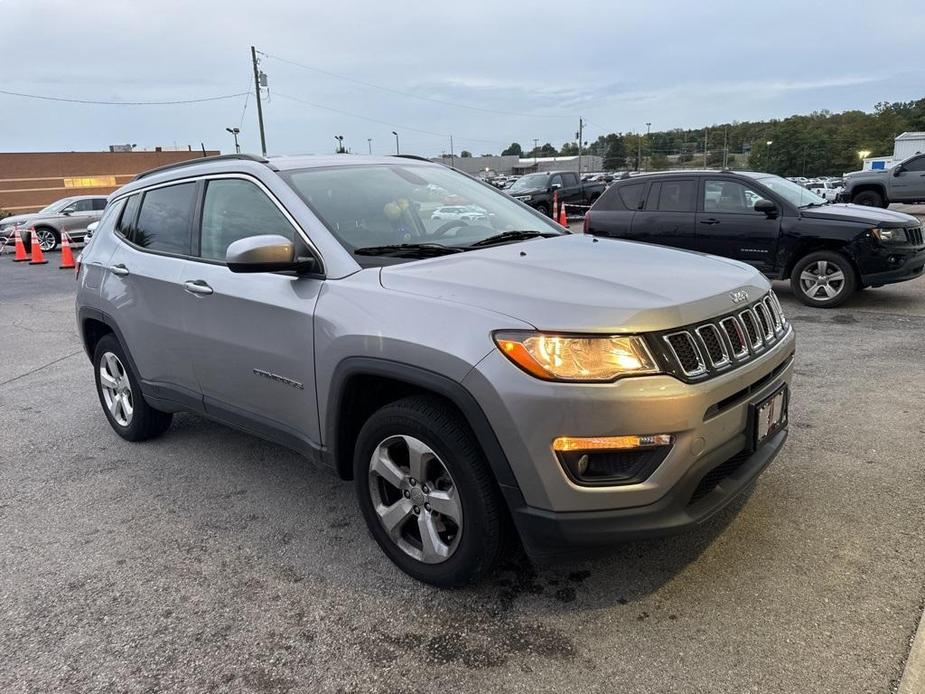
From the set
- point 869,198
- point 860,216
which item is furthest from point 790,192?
point 869,198

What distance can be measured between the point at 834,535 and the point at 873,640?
0.75m

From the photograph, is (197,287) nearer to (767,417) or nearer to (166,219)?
(166,219)

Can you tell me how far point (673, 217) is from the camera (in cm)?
905

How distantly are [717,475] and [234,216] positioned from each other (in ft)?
8.66

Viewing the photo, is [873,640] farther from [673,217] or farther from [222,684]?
[673,217]

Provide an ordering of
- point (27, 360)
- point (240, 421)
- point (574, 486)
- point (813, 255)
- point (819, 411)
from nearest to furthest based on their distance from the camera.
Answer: point (574, 486) → point (240, 421) → point (819, 411) → point (27, 360) → point (813, 255)

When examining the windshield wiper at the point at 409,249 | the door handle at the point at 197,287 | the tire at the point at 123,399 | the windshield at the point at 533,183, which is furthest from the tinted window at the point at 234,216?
the windshield at the point at 533,183

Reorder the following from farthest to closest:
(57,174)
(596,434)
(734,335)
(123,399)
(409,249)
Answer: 1. (57,174)
2. (123,399)
3. (409,249)
4. (734,335)
5. (596,434)

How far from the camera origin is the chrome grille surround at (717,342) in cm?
234

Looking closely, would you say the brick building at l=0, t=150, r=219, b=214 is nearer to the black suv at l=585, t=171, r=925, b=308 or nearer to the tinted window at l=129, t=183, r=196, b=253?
the black suv at l=585, t=171, r=925, b=308

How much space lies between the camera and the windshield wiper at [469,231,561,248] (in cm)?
339

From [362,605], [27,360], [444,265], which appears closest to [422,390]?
[444,265]

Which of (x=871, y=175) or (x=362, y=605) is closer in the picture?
(x=362, y=605)

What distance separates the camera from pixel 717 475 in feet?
8.40
